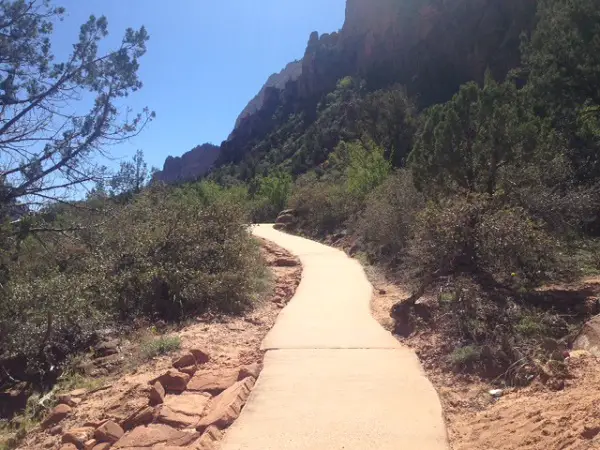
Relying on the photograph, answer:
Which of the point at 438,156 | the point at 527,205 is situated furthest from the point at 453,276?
the point at 438,156

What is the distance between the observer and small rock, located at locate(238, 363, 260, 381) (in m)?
6.27

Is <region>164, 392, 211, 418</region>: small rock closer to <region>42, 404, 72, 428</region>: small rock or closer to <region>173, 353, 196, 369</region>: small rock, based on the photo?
<region>173, 353, 196, 369</region>: small rock

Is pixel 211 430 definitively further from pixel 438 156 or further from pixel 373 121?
pixel 373 121

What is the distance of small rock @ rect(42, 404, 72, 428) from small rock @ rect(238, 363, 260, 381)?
192 centimetres

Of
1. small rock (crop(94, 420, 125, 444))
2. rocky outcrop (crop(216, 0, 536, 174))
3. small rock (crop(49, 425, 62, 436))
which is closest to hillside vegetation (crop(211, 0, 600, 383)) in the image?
small rock (crop(94, 420, 125, 444))

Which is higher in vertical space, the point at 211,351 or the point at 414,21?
the point at 414,21

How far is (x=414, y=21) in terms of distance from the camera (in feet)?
212

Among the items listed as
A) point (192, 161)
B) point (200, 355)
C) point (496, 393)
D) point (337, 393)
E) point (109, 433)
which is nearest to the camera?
point (109, 433)

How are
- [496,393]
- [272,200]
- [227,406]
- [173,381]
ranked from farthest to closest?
[272,200]
[173,381]
[496,393]
[227,406]

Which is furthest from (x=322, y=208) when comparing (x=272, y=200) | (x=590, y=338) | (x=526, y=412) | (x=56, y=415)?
(x=526, y=412)

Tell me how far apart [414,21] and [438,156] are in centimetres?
5779

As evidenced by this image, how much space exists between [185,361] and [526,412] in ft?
13.2

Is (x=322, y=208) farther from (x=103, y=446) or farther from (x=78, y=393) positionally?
(x=103, y=446)

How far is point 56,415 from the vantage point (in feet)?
19.2
